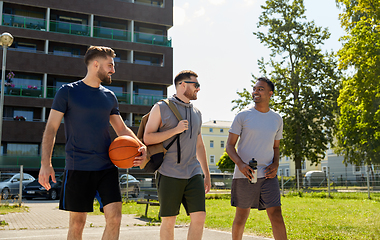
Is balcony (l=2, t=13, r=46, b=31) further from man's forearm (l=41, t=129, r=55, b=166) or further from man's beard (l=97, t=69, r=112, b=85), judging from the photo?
man's forearm (l=41, t=129, r=55, b=166)

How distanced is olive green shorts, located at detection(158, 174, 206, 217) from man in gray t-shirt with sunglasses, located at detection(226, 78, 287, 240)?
87cm

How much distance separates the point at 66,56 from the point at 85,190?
118 ft

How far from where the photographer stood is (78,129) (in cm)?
422

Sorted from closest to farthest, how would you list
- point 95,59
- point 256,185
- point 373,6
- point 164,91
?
1. point 95,59
2. point 256,185
3. point 373,6
4. point 164,91

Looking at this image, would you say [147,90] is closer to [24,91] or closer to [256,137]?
[24,91]

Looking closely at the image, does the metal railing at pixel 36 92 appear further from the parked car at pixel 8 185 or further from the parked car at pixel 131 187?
the parked car at pixel 131 187

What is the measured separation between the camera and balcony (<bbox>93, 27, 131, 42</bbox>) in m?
39.8

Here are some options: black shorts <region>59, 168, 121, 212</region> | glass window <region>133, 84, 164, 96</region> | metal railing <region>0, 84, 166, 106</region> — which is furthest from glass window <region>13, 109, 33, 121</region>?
black shorts <region>59, 168, 121, 212</region>

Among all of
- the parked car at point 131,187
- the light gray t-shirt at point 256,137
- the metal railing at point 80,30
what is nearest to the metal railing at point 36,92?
the metal railing at point 80,30

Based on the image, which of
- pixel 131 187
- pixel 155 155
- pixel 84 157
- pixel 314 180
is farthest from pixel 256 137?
pixel 314 180

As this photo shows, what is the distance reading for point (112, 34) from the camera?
132ft

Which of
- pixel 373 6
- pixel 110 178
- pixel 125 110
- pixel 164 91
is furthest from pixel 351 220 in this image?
pixel 164 91

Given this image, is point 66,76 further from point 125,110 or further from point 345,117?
point 345,117

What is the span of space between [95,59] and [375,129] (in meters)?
26.6
